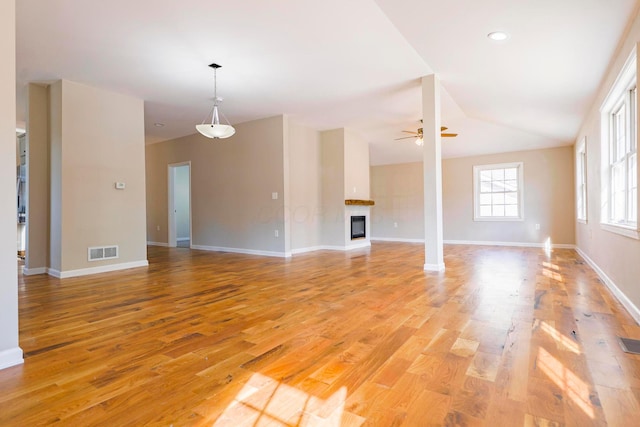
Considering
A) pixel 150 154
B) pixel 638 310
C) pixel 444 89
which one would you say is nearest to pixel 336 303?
pixel 638 310

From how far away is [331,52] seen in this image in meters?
3.75

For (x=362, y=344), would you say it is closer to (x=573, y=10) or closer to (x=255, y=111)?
(x=573, y=10)

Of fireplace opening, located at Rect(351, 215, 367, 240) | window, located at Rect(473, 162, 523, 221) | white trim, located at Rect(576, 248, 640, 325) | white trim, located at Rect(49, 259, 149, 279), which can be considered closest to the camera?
white trim, located at Rect(576, 248, 640, 325)

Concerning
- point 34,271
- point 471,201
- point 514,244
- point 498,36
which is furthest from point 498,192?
point 34,271

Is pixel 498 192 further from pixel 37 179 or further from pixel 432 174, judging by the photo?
pixel 37 179

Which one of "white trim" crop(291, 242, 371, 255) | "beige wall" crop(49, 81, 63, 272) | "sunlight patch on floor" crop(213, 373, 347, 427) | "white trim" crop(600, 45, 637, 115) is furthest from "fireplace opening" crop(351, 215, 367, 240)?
"sunlight patch on floor" crop(213, 373, 347, 427)

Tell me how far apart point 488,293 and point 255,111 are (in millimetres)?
4543

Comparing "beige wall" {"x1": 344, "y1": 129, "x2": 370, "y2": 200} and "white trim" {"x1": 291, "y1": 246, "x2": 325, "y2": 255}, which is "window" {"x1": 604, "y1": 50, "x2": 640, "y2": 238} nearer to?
"beige wall" {"x1": 344, "y1": 129, "x2": 370, "y2": 200}

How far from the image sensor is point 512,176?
7.75 meters

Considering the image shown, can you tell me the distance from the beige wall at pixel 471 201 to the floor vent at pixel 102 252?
6359 millimetres

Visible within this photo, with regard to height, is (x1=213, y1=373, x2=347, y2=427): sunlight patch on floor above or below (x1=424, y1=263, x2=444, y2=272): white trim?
below

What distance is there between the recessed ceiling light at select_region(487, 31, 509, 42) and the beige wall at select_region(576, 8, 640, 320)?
0.86m

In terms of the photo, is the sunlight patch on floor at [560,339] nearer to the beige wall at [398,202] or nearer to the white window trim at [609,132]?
the white window trim at [609,132]

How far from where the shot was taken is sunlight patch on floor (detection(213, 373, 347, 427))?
50.5 inches
